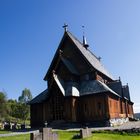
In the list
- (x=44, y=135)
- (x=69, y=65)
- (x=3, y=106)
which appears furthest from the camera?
(x=3, y=106)

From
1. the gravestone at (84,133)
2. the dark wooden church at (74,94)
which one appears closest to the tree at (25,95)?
the dark wooden church at (74,94)

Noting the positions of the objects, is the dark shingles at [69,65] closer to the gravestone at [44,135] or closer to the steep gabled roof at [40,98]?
the steep gabled roof at [40,98]

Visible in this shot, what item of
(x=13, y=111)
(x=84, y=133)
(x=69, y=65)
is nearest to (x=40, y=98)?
(x=69, y=65)

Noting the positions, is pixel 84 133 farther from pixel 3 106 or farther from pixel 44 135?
pixel 3 106

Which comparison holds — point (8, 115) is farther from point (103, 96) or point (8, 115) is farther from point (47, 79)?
point (103, 96)

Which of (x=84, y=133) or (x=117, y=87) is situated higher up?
(x=117, y=87)

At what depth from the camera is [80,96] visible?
35.8 meters

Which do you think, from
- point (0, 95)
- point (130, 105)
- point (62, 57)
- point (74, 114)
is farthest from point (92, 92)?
point (0, 95)

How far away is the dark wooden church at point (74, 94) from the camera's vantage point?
113ft

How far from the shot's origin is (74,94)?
1374 inches

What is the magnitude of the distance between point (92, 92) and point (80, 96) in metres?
1.83

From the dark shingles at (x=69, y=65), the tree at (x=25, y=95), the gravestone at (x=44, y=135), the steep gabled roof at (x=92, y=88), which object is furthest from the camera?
the tree at (x=25, y=95)

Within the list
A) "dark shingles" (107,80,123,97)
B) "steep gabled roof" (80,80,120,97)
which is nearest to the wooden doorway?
"steep gabled roof" (80,80,120,97)

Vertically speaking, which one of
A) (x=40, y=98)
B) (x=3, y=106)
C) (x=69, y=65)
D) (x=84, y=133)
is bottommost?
(x=84, y=133)
